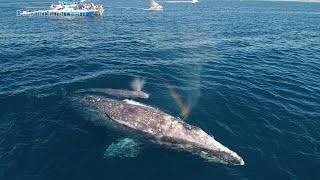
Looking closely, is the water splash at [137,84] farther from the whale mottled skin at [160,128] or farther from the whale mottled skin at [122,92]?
the whale mottled skin at [160,128]

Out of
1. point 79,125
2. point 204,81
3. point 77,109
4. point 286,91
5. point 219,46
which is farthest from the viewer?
point 219,46

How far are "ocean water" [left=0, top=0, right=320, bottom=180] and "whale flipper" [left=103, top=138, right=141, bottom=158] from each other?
1.46 ft

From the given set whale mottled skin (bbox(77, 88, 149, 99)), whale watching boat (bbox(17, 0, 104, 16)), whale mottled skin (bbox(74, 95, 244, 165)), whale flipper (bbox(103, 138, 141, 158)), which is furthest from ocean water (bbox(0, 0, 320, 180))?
whale watching boat (bbox(17, 0, 104, 16))

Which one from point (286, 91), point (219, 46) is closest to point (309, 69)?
point (286, 91)

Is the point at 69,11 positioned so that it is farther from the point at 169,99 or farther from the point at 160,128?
the point at 160,128

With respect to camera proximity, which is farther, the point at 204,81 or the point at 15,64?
the point at 15,64

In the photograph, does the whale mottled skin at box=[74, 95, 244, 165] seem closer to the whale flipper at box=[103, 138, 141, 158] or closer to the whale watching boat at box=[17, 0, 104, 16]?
the whale flipper at box=[103, 138, 141, 158]

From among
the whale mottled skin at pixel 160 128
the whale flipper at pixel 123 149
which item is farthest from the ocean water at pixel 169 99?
the whale mottled skin at pixel 160 128

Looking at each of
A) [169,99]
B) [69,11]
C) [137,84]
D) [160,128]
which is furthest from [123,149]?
[69,11]

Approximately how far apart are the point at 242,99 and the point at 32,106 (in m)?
19.3

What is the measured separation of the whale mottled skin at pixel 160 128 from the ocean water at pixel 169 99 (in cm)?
81

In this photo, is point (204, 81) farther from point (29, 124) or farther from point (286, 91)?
point (29, 124)

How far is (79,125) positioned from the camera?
24.9 meters

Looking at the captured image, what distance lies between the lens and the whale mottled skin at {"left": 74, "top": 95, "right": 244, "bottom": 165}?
69.3 feet
